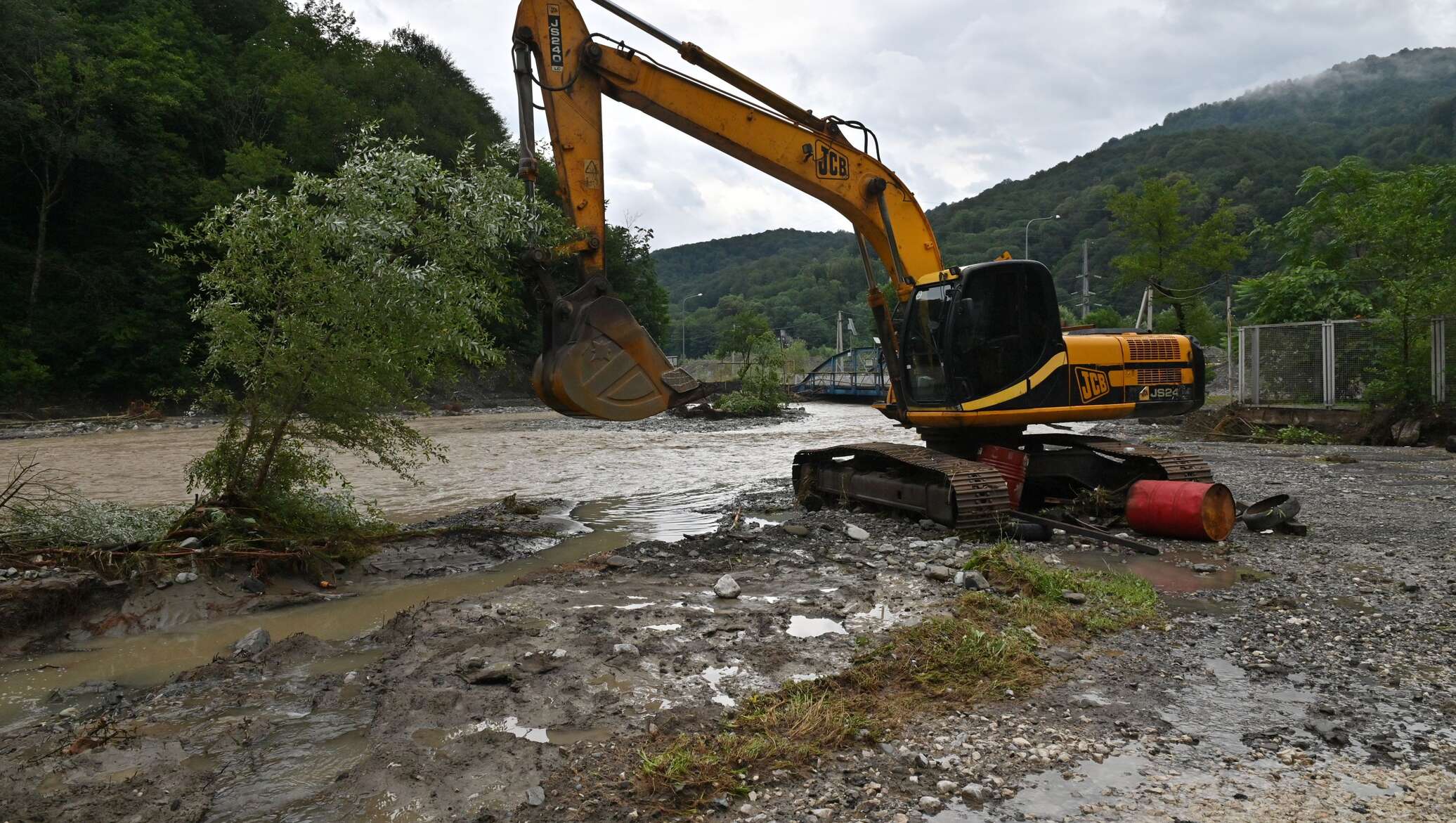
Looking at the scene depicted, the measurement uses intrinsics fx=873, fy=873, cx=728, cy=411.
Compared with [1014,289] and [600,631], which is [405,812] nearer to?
[600,631]

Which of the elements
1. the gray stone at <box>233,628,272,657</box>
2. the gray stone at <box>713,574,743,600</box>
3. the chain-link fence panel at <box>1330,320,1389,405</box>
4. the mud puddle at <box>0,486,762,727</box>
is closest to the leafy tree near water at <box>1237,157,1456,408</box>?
the chain-link fence panel at <box>1330,320,1389,405</box>

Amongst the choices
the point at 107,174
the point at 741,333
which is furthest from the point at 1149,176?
the point at 107,174

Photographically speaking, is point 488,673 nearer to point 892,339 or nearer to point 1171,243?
point 892,339

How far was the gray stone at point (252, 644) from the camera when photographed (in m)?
5.11

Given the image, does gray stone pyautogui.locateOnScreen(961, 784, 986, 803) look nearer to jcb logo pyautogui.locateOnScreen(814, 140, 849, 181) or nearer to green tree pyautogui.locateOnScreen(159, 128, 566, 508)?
green tree pyautogui.locateOnScreen(159, 128, 566, 508)

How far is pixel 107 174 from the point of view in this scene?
3456 centimetres

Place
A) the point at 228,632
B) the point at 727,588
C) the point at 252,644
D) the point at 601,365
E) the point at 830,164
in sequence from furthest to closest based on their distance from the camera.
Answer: the point at 830,164, the point at 601,365, the point at 727,588, the point at 228,632, the point at 252,644

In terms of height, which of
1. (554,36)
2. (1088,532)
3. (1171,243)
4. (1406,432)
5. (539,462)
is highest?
(1171,243)

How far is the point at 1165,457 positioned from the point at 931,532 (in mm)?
2811

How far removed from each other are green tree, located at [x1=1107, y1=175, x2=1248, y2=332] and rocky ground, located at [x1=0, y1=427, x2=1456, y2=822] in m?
27.8

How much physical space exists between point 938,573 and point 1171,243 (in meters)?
30.4

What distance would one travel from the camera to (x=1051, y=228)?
93875mm

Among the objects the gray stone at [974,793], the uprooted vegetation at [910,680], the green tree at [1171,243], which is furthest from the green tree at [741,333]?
the gray stone at [974,793]

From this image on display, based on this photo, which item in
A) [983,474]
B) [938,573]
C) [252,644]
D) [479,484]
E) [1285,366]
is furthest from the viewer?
[1285,366]
